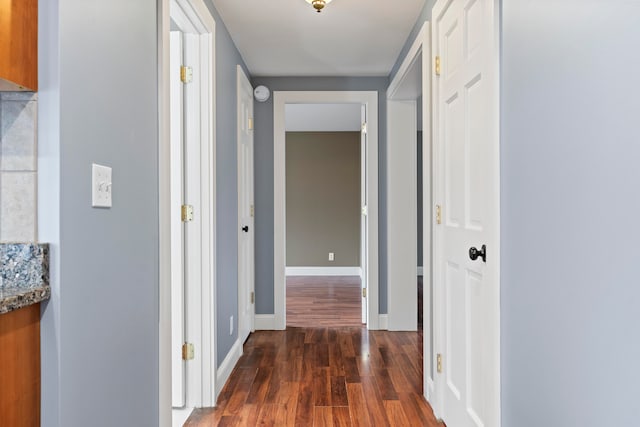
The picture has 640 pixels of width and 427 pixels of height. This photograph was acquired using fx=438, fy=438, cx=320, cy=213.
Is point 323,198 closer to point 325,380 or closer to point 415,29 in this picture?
point 415,29

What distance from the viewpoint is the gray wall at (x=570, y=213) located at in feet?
2.84

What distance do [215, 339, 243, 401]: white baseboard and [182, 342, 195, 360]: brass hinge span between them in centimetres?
25

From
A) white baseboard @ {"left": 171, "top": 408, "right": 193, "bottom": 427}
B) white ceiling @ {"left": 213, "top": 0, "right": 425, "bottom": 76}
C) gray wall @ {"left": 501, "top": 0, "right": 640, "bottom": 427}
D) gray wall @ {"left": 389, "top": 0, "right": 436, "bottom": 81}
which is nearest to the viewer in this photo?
gray wall @ {"left": 501, "top": 0, "right": 640, "bottom": 427}

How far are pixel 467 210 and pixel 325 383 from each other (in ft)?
4.89

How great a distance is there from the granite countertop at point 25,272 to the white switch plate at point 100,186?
0.67 feet

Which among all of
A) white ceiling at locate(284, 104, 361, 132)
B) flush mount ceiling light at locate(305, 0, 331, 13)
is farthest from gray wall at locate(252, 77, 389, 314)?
flush mount ceiling light at locate(305, 0, 331, 13)

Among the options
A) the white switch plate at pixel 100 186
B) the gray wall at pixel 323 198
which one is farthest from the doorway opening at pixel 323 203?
the white switch plate at pixel 100 186

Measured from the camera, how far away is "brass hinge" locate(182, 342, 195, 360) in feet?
7.87

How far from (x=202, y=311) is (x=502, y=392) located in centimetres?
159

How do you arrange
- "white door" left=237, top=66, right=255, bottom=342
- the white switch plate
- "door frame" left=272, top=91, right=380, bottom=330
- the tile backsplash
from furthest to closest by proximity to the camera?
"door frame" left=272, top=91, right=380, bottom=330 → "white door" left=237, top=66, right=255, bottom=342 → the white switch plate → the tile backsplash

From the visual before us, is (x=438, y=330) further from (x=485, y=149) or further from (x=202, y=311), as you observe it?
(x=202, y=311)

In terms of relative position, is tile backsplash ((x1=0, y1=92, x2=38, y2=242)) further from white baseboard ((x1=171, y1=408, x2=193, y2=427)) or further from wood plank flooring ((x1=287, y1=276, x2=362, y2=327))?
wood plank flooring ((x1=287, y1=276, x2=362, y2=327))

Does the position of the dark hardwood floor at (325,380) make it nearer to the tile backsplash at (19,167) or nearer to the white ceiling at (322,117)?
the tile backsplash at (19,167)

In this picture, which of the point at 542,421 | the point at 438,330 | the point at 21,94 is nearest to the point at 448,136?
the point at 438,330
